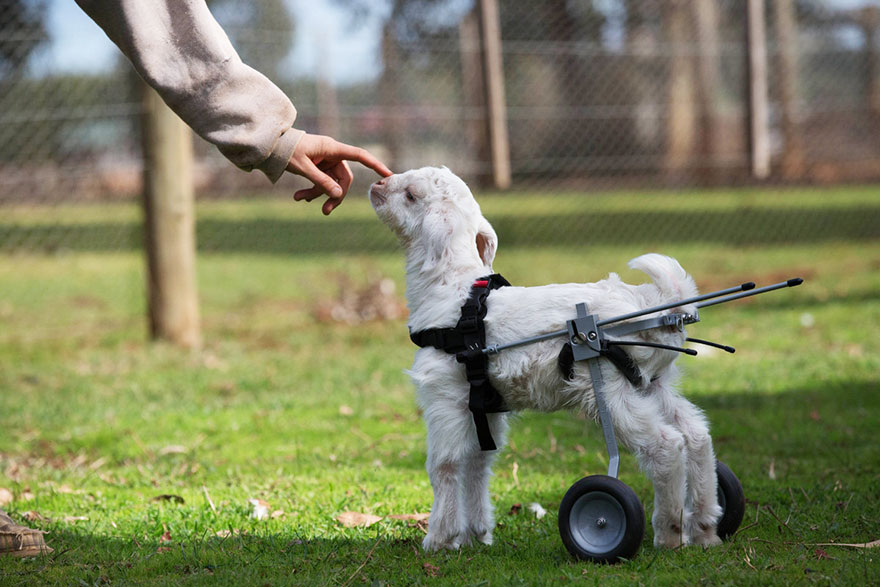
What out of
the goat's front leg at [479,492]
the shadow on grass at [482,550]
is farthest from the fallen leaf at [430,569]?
the goat's front leg at [479,492]

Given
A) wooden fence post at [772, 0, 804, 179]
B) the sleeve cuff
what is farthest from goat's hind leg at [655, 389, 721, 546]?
wooden fence post at [772, 0, 804, 179]

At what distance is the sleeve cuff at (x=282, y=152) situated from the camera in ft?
11.7

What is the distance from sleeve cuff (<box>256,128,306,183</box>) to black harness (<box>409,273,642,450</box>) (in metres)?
0.84

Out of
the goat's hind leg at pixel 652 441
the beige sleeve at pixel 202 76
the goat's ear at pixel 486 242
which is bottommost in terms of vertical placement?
the goat's hind leg at pixel 652 441

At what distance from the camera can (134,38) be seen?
3.37 m

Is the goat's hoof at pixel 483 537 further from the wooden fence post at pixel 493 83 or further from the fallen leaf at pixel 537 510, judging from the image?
the wooden fence post at pixel 493 83

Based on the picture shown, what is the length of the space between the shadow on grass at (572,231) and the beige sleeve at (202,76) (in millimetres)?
9250

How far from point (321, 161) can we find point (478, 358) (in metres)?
1.10

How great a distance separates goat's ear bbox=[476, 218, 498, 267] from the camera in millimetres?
3752

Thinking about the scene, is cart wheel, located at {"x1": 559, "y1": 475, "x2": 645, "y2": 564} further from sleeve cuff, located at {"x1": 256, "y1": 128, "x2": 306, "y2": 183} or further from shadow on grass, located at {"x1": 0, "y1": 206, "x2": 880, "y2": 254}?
shadow on grass, located at {"x1": 0, "y1": 206, "x2": 880, "y2": 254}

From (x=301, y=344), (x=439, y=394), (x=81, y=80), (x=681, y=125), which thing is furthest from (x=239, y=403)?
(x=681, y=125)

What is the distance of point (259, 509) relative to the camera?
4.19 metres

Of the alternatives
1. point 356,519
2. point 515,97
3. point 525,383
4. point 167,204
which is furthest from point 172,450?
point 515,97

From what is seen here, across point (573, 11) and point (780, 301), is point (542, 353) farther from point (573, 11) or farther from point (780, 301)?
point (573, 11)
